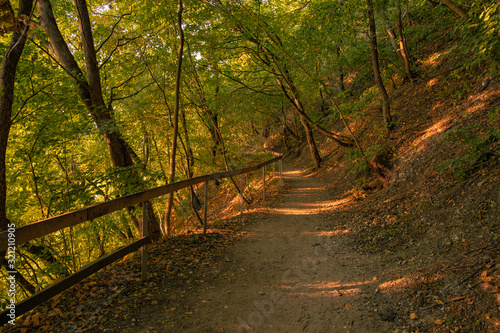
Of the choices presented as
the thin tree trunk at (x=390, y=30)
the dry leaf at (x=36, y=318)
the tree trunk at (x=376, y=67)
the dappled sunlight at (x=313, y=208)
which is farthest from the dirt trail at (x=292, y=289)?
the thin tree trunk at (x=390, y=30)

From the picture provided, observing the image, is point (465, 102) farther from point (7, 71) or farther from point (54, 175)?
point (54, 175)

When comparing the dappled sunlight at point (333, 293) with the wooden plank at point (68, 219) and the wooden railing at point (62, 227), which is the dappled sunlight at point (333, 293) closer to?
the wooden railing at point (62, 227)

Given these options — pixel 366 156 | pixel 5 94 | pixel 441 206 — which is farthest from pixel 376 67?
pixel 5 94

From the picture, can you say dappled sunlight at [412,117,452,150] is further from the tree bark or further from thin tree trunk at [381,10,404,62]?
the tree bark

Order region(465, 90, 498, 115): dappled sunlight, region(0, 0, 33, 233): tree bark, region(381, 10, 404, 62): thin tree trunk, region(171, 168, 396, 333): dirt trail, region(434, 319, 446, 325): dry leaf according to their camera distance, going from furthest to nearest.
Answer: region(381, 10, 404, 62): thin tree trunk → region(465, 90, 498, 115): dappled sunlight → region(0, 0, 33, 233): tree bark → region(171, 168, 396, 333): dirt trail → region(434, 319, 446, 325): dry leaf

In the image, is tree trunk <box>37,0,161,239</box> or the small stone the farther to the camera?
tree trunk <box>37,0,161,239</box>

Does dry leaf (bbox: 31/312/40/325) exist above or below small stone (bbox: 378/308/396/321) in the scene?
above

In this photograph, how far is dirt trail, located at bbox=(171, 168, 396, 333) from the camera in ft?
10.5

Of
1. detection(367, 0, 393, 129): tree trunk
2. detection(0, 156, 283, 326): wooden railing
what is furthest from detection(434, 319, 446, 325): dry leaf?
detection(367, 0, 393, 129): tree trunk

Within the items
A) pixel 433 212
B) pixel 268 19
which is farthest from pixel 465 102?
pixel 268 19

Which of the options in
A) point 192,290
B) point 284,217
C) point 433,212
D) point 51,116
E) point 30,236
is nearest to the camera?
point 30,236

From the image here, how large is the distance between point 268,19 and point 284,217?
654 cm

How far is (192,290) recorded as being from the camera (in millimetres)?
3941

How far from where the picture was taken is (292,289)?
4051mm
